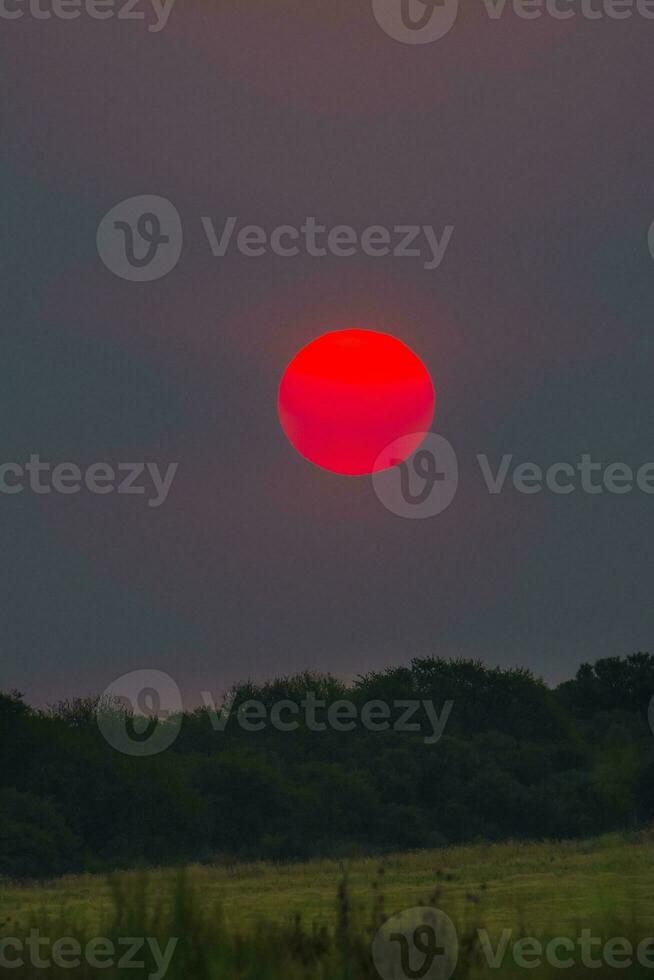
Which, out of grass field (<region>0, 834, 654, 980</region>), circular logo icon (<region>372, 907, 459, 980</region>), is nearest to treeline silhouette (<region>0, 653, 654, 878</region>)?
grass field (<region>0, 834, 654, 980</region>)

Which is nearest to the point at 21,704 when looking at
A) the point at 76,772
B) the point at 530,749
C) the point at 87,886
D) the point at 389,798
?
the point at 76,772

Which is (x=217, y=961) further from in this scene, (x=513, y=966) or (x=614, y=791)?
(x=614, y=791)

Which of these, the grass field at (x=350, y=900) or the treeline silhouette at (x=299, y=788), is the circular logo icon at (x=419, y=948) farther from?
the treeline silhouette at (x=299, y=788)

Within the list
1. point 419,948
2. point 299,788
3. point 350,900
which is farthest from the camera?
point 299,788

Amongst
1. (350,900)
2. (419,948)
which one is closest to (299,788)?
(350,900)

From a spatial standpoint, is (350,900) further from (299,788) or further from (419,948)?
(299,788)

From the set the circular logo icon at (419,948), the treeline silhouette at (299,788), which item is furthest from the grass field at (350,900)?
the treeline silhouette at (299,788)
